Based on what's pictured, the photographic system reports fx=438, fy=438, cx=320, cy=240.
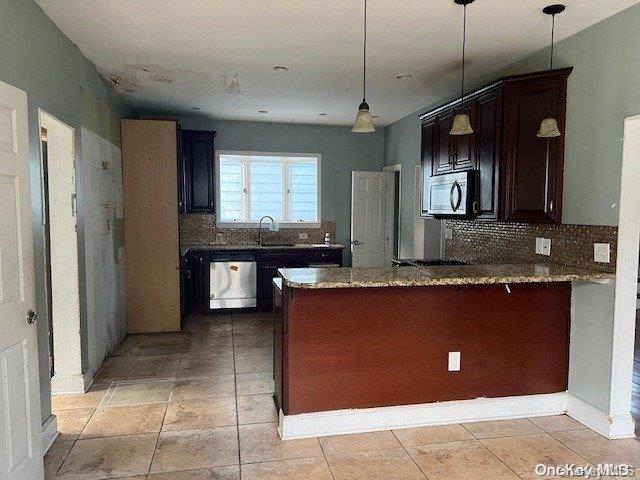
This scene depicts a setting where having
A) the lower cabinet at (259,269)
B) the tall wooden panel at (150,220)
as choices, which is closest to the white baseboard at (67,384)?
the tall wooden panel at (150,220)

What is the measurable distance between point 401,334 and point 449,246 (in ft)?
6.75

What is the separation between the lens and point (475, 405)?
289cm

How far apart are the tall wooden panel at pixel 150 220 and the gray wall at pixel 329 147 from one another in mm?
1558

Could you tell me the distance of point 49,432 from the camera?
101 inches

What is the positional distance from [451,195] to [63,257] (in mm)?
2988

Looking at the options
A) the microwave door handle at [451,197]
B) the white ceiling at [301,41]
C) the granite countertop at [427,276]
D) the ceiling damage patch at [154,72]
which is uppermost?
the ceiling damage patch at [154,72]

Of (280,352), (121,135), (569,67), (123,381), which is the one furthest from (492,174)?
(121,135)

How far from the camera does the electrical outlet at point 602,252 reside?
262cm

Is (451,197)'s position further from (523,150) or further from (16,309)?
(16,309)

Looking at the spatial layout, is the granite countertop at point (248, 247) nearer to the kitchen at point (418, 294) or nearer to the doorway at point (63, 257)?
the kitchen at point (418, 294)

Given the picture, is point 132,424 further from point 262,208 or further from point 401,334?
point 262,208

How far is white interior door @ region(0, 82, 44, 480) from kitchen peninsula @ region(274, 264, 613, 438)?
1272 mm

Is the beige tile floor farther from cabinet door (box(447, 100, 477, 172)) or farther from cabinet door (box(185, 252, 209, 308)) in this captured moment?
cabinet door (box(185, 252, 209, 308))

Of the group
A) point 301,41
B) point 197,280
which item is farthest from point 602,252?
point 197,280
